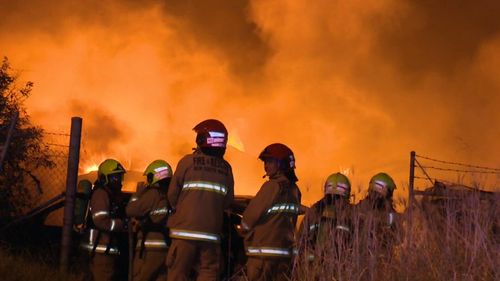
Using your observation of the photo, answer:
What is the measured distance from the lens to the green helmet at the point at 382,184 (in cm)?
898

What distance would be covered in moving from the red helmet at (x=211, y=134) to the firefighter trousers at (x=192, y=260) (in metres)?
0.97

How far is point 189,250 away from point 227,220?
5.59ft

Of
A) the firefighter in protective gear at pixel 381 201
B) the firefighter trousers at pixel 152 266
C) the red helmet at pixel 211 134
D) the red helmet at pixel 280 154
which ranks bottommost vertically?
the firefighter trousers at pixel 152 266

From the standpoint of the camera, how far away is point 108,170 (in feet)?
27.6

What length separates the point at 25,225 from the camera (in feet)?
31.5

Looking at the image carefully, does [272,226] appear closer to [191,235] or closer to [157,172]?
[191,235]

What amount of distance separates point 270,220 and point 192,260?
3.20 feet

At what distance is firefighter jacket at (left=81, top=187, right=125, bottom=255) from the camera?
8019 mm

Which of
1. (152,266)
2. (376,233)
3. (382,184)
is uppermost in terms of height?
(382,184)

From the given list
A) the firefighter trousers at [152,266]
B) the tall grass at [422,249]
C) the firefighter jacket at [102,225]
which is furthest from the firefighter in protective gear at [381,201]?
the firefighter jacket at [102,225]

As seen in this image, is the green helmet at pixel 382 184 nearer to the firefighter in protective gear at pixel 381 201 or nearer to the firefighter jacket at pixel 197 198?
the firefighter in protective gear at pixel 381 201

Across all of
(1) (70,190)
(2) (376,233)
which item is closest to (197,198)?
(2) (376,233)

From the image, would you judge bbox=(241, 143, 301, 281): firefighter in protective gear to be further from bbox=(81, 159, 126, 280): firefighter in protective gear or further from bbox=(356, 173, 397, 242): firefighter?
bbox=(81, 159, 126, 280): firefighter in protective gear

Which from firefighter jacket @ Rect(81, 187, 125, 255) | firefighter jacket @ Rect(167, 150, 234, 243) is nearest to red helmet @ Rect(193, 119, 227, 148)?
firefighter jacket @ Rect(167, 150, 234, 243)
